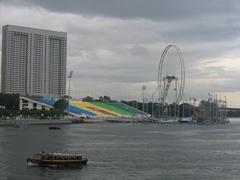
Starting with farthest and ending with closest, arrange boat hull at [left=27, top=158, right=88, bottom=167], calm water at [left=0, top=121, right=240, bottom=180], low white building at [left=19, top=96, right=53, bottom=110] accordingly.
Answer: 1. low white building at [left=19, top=96, right=53, bottom=110]
2. boat hull at [left=27, top=158, right=88, bottom=167]
3. calm water at [left=0, top=121, right=240, bottom=180]

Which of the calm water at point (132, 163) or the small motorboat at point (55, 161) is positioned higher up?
the small motorboat at point (55, 161)

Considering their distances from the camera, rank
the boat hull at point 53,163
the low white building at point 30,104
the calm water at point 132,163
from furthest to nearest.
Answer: the low white building at point 30,104 → the boat hull at point 53,163 → the calm water at point 132,163

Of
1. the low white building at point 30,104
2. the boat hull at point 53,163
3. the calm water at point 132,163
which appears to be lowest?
the calm water at point 132,163

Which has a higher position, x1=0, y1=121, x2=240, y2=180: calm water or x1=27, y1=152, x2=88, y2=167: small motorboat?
x1=27, y1=152, x2=88, y2=167: small motorboat

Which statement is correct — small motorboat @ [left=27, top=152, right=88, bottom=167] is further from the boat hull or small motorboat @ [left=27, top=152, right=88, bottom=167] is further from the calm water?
the calm water

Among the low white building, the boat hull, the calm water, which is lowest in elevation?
the calm water

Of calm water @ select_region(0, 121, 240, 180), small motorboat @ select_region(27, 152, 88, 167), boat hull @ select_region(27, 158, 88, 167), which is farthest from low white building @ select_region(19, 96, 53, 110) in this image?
boat hull @ select_region(27, 158, 88, 167)

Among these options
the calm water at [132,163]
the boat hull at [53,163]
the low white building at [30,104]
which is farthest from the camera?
the low white building at [30,104]

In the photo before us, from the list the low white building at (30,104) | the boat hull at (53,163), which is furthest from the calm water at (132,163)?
the low white building at (30,104)

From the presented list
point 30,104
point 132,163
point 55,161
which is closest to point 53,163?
point 55,161

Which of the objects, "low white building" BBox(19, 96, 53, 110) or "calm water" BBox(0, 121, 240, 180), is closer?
"calm water" BBox(0, 121, 240, 180)

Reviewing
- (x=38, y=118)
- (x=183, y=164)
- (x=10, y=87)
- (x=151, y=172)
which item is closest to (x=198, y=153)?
(x=183, y=164)

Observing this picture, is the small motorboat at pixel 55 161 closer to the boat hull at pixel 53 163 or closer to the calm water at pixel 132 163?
the boat hull at pixel 53 163

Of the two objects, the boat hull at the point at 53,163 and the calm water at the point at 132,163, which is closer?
the calm water at the point at 132,163
